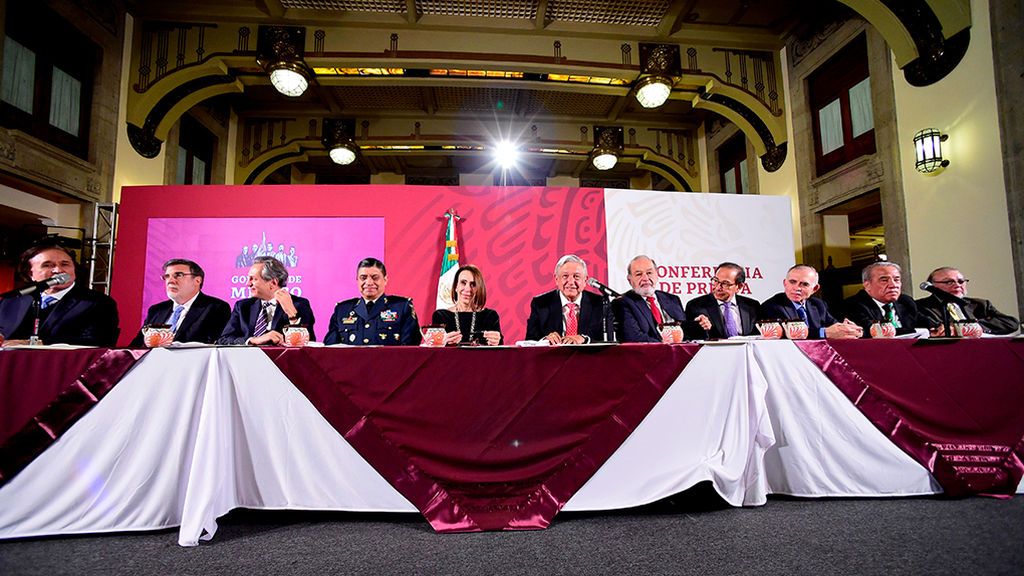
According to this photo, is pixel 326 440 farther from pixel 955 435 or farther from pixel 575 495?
pixel 955 435

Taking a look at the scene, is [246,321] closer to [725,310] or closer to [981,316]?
[725,310]

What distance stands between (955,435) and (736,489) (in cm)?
106

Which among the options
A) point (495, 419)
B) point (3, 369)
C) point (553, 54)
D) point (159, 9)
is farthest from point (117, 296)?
point (553, 54)

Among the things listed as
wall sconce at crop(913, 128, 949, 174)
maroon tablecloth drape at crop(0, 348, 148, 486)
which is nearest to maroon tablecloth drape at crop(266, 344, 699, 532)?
maroon tablecloth drape at crop(0, 348, 148, 486)

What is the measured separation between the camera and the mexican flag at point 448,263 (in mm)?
5000

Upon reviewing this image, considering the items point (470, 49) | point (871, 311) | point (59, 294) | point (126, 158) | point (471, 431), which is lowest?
point (471, 431)

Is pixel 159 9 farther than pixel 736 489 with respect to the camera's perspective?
Yes

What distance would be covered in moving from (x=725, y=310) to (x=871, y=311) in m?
0.93

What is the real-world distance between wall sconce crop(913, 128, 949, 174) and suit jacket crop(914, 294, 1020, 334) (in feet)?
5.41

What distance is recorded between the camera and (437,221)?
5.28 m

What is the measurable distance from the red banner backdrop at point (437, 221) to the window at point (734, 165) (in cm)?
368

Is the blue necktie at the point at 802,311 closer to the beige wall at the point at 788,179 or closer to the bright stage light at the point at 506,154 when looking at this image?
the beige wall at the point at 788,179

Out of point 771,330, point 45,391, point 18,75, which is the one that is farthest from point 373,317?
point 18,75

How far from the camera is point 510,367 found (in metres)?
1.86
